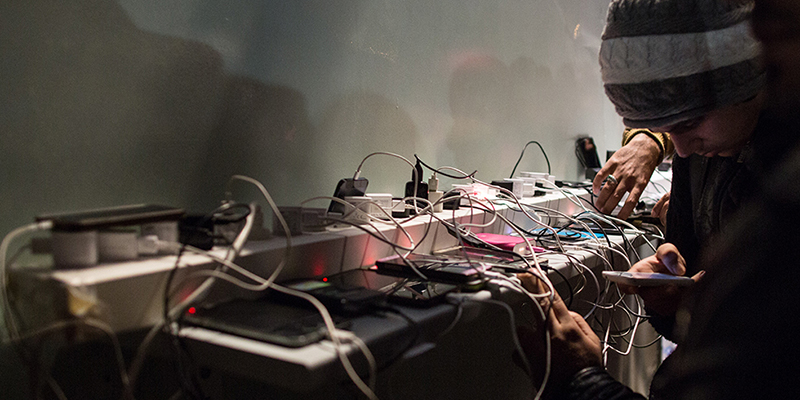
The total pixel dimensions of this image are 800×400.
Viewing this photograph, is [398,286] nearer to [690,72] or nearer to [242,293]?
[242,293]

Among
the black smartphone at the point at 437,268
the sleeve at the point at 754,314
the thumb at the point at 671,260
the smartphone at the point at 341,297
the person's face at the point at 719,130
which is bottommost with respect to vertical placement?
the thumb at the point at 671,260

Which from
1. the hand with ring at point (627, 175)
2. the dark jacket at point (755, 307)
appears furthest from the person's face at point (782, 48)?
the hand with ring at point (627, 175)

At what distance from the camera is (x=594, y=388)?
0.91 metres

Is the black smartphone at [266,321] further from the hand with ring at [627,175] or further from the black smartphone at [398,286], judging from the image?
the hand with ring at [627,175]

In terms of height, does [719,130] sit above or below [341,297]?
above

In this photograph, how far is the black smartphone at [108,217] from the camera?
2.16ft

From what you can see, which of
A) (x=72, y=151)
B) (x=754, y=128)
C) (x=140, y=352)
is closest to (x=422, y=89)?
(x=754, y=128)

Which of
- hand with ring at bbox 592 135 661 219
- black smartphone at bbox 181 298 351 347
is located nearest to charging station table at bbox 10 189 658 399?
black smartphone at bbox 181 298 351 347

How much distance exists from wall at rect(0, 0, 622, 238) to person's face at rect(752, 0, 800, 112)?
2.90 ft

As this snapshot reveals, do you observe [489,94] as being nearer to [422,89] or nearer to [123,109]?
[422,89]

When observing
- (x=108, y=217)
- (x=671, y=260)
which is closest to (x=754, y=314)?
(x=108, y=217)

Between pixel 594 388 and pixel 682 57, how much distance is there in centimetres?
57

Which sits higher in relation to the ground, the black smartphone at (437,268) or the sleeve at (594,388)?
the black smartphone at (437,268)

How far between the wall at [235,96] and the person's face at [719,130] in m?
0.73
